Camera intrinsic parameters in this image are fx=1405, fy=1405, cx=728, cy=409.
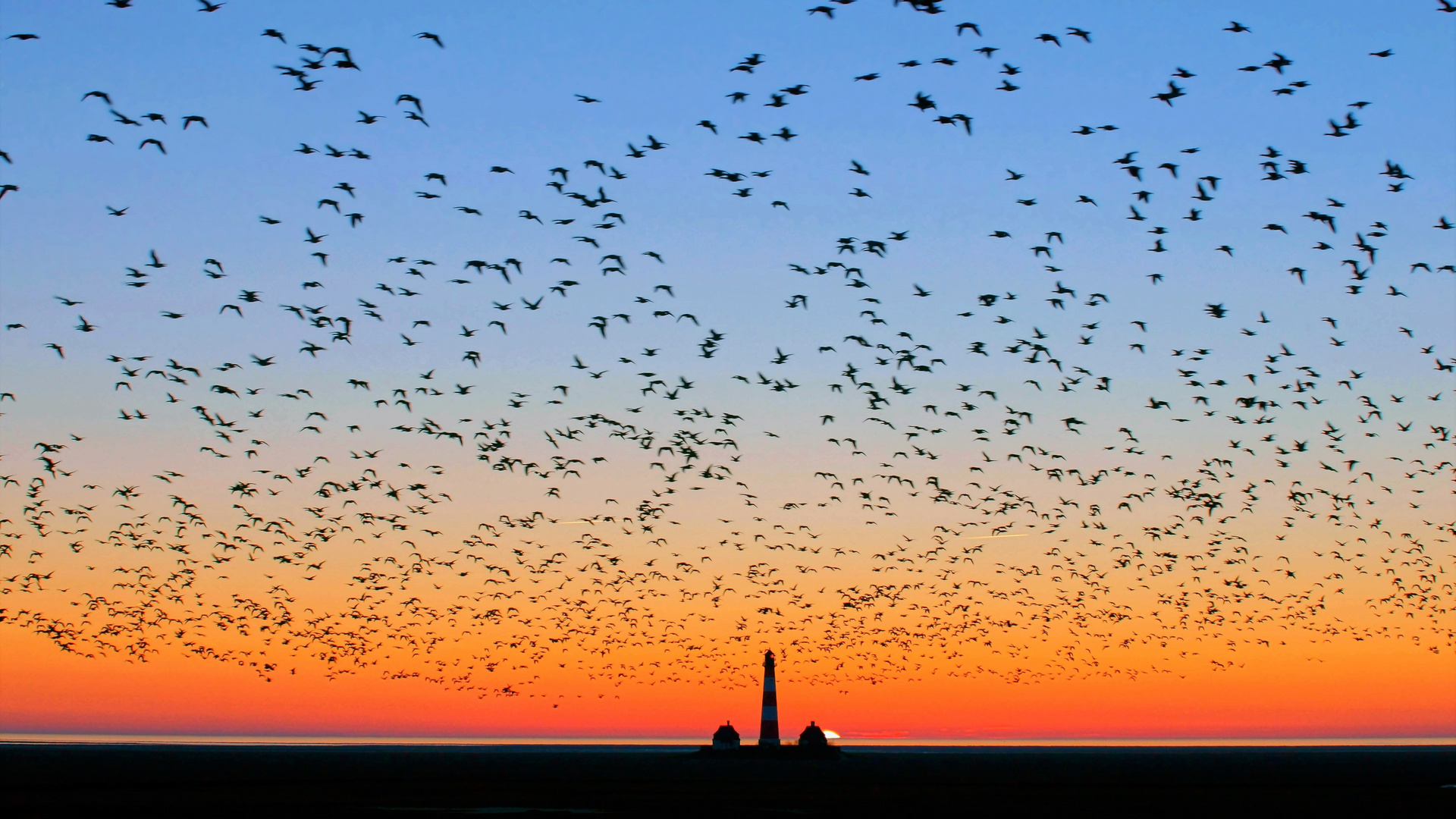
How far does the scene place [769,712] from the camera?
92.5 meters

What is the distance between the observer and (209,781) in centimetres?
6481

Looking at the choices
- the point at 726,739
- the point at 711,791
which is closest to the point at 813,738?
the point at 726,739

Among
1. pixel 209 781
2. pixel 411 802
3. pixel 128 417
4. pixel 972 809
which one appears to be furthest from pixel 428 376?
pixel 209 781

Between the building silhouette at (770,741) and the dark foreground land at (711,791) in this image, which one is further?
the building silhouette at (770,741)

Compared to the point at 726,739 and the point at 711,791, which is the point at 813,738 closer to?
the point at 726,739

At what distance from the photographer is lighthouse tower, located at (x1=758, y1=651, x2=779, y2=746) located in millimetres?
91875

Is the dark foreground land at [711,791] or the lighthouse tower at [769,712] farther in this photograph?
the lighthouse tower at [769,712]

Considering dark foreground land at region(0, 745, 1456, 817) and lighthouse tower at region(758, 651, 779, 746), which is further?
lighthouse tower at region(758, 651, 779, 746)

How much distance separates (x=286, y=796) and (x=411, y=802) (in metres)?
6.09

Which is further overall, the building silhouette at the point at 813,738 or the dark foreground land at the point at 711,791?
the building silhouette at the point at 813,738

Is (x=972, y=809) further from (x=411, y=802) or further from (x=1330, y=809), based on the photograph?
(x=411, y=802)

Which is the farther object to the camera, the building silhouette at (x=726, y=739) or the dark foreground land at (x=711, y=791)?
the building silhouette at (x=726, y=739)

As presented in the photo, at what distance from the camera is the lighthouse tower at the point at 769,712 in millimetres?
91875

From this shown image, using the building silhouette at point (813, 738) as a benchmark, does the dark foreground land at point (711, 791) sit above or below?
below
